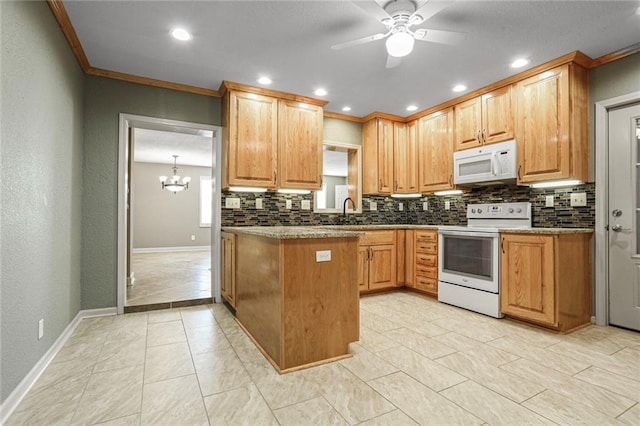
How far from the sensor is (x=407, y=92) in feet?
12.5

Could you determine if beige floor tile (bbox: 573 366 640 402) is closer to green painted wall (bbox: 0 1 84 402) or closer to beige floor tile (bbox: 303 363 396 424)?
beige floor tile (bbox: 303 363 396 424)

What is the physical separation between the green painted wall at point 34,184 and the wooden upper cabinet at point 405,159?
378cm

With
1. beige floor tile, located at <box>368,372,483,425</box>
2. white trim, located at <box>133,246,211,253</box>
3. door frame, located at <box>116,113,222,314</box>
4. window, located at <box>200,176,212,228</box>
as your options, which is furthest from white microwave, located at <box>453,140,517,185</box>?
white trim, located at <box>133,246,211,253</box>

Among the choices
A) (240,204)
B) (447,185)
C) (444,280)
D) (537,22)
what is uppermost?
(537,22)

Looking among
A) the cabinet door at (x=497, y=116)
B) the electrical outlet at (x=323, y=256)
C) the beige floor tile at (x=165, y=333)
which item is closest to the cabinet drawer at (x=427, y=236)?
the cabinet door at (x=497, y=116)

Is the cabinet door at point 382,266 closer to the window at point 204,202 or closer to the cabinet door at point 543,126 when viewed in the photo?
the cabinet door at point 543,126

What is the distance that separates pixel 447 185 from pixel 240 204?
2.63m

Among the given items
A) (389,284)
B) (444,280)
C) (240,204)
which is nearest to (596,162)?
(444,280)

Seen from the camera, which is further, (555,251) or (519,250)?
(519,250)

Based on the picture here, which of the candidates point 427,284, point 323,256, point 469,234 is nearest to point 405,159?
point 469,234

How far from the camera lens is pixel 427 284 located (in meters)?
4.03

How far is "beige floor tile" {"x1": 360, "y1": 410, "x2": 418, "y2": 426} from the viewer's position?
153 centimetres

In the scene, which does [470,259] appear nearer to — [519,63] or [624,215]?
[624,215]

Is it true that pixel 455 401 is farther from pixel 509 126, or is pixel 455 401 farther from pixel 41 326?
pixel 509 126
